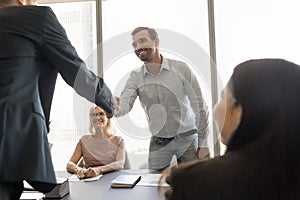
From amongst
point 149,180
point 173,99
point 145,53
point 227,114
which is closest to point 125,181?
point 149,180

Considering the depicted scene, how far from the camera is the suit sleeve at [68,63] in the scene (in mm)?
1371

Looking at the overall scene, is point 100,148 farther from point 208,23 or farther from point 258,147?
point 208,23

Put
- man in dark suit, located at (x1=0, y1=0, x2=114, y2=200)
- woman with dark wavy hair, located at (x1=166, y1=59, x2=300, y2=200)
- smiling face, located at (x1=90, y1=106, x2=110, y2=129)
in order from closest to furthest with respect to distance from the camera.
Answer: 1. woman with dark wavy hair, located at (x1=166, y1=59, x2=300, y2=200)
2. man in dark suit, located at (x1=0, y1=0, x2=114, y2=200)
3. smiling face, located at (x1=90, y1=106, x2=110, y2=129)

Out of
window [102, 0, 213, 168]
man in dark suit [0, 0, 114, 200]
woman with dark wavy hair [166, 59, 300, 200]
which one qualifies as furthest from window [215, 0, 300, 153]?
woman with dark wavy hair [166, 59, 300, 200]

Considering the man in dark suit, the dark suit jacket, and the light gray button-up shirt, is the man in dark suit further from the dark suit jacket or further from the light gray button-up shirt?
the light gray button-up shirt

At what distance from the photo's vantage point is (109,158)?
259 centimetres

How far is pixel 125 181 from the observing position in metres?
1.97

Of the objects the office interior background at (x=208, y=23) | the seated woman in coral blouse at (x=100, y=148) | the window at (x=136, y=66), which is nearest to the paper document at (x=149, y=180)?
the window at (x=136, y=66)

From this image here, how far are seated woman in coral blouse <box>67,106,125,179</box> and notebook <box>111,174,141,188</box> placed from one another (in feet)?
1.04

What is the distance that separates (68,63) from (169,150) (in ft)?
3.35

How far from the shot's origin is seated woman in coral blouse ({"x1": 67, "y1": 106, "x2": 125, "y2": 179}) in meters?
2.47

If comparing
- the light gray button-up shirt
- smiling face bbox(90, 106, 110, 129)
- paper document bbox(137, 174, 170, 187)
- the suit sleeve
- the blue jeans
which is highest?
the suit sleeve

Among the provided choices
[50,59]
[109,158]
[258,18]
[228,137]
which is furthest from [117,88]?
[258,18]

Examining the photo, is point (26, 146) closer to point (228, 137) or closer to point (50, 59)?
point (50, 59)
